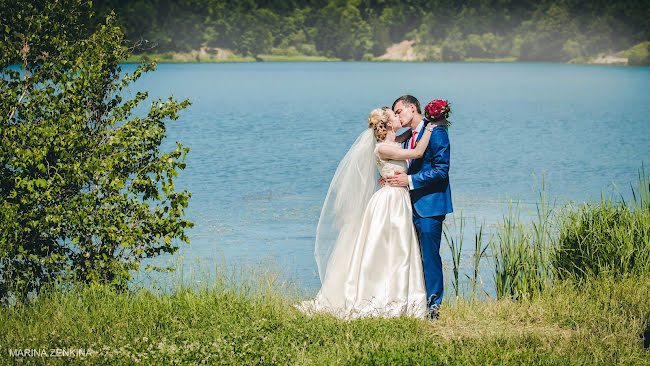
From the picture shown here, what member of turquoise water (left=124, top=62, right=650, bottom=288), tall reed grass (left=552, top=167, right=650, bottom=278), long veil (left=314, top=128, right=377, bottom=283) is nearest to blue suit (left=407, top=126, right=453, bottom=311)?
long veil (left=314, top=128, right=377, bottom=283)

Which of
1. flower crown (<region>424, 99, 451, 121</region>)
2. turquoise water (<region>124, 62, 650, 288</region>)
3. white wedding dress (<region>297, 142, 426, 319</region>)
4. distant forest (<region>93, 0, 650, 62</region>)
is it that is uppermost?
distant forest (<region>93, 0, 650, 62</region>)

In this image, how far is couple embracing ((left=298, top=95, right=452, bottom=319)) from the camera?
22.7 ft

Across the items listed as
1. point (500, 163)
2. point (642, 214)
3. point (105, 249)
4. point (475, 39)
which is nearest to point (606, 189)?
point (500, 163)

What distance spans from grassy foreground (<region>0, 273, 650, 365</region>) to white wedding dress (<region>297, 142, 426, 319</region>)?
0.33 metres

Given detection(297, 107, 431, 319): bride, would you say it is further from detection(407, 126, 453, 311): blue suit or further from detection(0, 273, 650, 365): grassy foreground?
detection(0, 273, 650, 365): grassy foreground

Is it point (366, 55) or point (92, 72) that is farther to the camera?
point (366, 55)

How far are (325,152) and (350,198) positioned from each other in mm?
20188

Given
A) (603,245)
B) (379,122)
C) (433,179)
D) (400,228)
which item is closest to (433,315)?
(400,228)

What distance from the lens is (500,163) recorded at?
2547cm

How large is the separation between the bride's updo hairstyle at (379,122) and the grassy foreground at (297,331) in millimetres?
1784

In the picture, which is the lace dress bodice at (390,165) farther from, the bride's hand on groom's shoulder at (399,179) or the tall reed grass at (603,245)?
A: the tall reed grass at (603,245)

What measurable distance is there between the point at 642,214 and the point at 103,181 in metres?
6.12

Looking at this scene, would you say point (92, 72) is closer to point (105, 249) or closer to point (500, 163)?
point (105, 249)

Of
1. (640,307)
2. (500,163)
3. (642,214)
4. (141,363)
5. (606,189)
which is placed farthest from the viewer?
(500,163)
